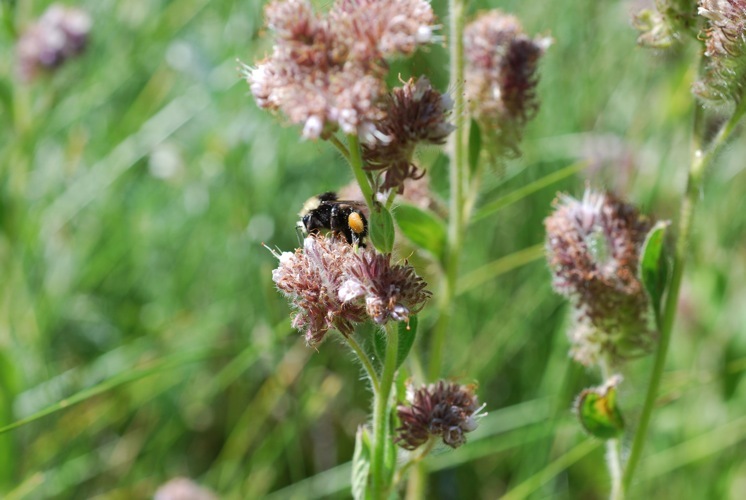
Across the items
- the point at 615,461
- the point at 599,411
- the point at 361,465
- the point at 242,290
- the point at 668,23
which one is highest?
the point at 668,23

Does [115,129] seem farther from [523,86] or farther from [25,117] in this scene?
[523,86]

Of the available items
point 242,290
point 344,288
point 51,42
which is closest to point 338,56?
point 344,288

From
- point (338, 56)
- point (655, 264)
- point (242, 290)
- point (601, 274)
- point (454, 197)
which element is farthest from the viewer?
point (242, 290)

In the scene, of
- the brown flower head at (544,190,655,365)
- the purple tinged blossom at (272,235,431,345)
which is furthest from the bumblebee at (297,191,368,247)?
the brown flower head at (544,190,655,365)

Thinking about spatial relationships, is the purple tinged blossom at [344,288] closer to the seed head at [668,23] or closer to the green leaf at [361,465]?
the green leaf at [361,465]

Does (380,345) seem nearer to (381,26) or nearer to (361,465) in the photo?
(361,465)

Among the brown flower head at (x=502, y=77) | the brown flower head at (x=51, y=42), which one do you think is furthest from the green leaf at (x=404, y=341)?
the brown flower head at (x=51, y=42)

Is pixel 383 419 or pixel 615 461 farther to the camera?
pixel 615 461
